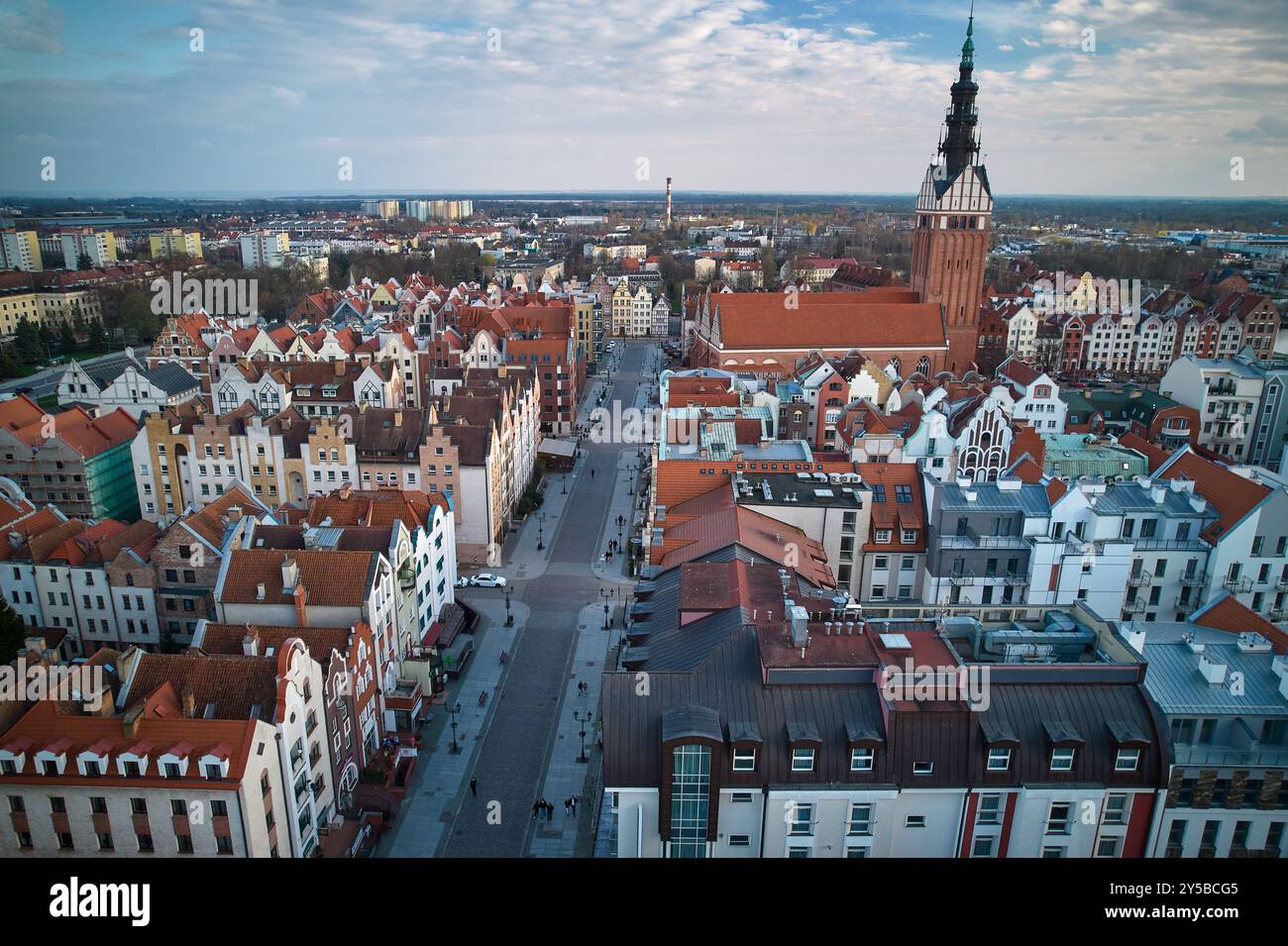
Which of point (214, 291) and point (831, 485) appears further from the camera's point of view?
point (214, 291)

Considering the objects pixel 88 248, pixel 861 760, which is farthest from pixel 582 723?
pixel 88 248

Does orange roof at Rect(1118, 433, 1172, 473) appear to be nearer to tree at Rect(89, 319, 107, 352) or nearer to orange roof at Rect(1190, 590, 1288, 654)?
orange roof at Rect(1190, 590, 1288, 654)

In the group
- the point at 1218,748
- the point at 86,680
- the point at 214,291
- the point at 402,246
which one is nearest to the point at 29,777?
the point at 86,680

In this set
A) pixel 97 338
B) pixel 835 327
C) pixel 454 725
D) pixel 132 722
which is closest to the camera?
pixel 132 722

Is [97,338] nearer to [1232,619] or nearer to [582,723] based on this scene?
[582,723]
